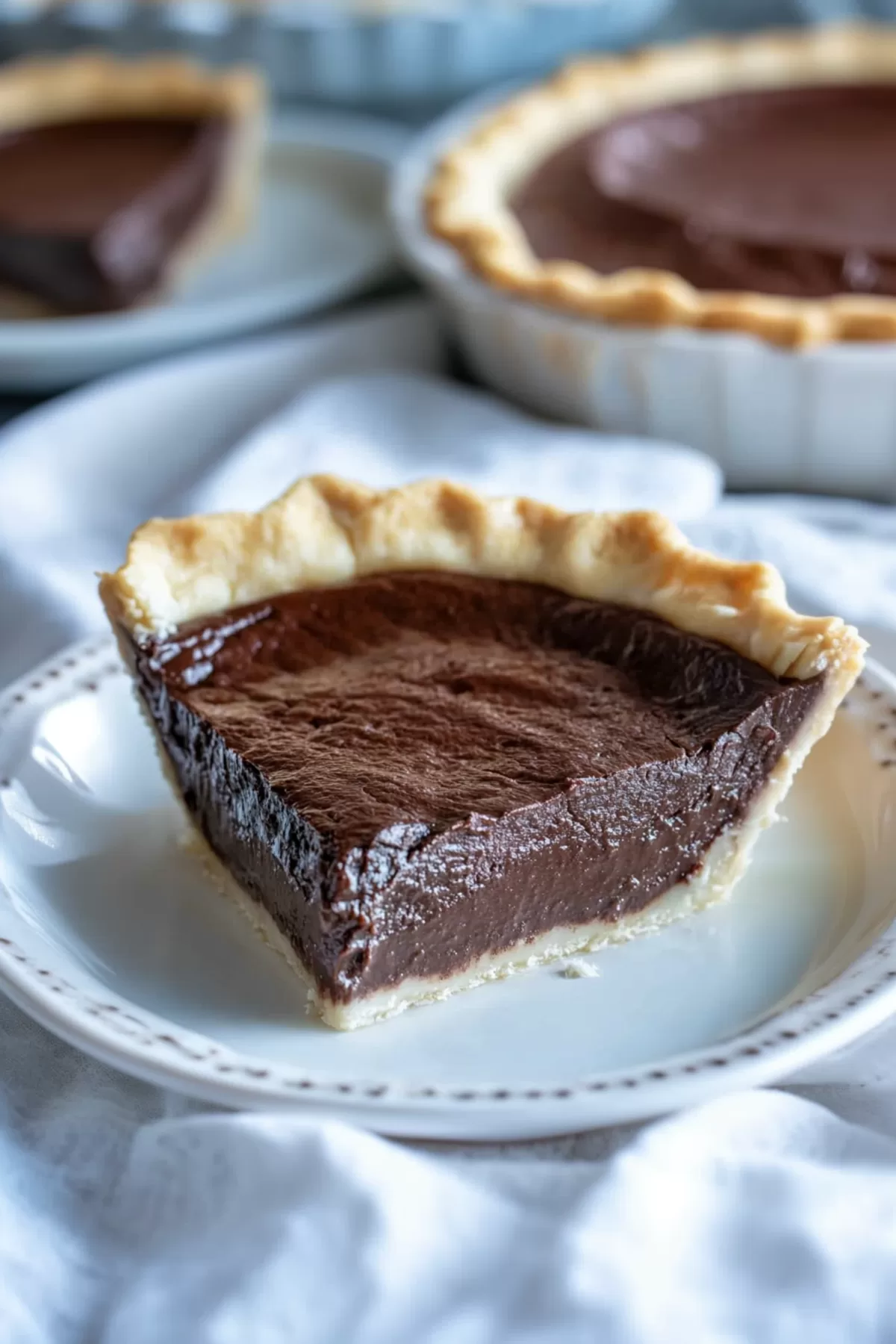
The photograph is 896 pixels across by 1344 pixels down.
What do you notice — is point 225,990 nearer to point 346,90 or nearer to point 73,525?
point 73,525

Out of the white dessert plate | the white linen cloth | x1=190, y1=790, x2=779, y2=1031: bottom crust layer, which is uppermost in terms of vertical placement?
the white linen cloth

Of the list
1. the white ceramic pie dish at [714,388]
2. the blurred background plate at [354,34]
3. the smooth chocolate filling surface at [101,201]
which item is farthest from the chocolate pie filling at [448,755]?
the blurred background plate at [354,34]

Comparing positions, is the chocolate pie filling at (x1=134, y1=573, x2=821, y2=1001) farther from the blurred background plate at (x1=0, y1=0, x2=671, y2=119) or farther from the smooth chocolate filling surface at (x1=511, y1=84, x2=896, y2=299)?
the blurred background plate at (x1=0, y1=0, x2=671, y2=119)

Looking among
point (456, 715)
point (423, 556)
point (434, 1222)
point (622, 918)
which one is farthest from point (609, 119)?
point (434, 1222)

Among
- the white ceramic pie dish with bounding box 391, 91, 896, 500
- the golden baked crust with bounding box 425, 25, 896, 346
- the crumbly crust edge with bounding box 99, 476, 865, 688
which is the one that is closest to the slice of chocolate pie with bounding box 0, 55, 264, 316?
the golden baked crust with bounding box 425, 25, 896, 346

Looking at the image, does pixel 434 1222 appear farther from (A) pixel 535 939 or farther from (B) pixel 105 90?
(B) pixel 105 90

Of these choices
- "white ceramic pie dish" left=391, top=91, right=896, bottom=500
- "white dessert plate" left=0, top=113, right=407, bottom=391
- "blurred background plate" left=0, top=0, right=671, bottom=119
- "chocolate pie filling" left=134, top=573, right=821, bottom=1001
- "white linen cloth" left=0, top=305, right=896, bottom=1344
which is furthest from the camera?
"blurred background plate" left=0, top=0, right=671, bottom=119
